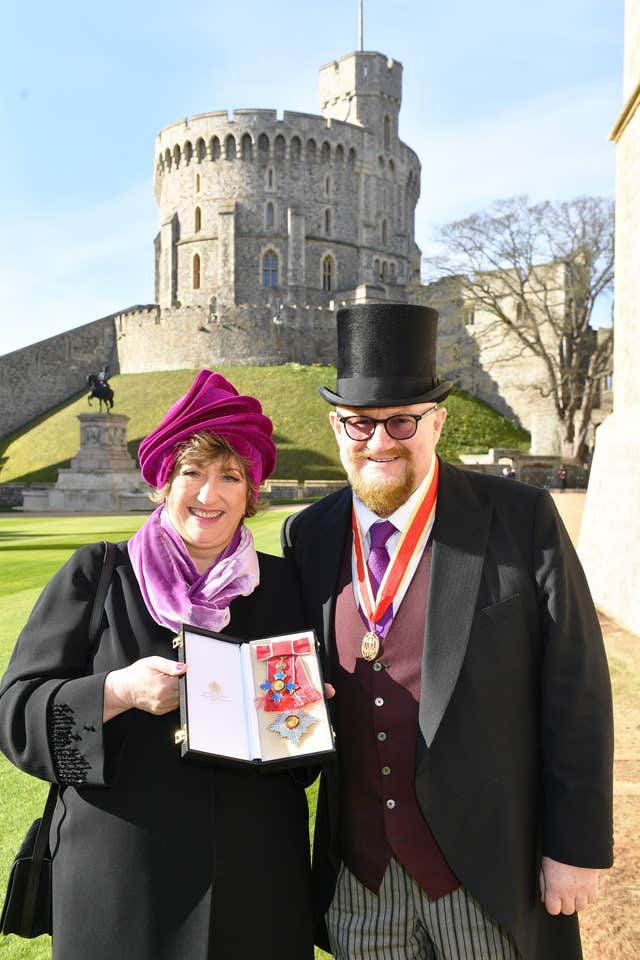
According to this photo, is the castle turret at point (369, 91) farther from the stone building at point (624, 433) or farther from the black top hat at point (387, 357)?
the black top hat at point (387, 357)

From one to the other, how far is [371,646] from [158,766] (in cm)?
62

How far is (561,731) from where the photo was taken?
1.96m

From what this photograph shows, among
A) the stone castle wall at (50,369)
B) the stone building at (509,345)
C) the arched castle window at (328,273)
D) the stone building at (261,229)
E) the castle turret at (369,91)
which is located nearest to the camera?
the stone building at (509,345)

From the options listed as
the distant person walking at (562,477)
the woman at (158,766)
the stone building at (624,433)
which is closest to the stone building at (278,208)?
the distant person walking at (562,477)

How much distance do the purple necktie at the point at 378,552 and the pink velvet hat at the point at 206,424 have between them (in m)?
0.40

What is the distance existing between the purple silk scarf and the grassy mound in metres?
30.4

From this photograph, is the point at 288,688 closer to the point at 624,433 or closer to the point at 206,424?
the point at 206,424

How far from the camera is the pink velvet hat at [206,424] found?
2.14m

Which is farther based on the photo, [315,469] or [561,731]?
[315,469]

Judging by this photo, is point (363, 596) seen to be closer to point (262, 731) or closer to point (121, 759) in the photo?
point (262, 731)

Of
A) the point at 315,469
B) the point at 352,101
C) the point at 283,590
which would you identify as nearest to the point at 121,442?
the point at 315,469

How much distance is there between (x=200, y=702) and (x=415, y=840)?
71 centimetres

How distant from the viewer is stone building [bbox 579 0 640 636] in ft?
21.8

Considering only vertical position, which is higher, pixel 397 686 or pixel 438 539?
pixel 438 539
